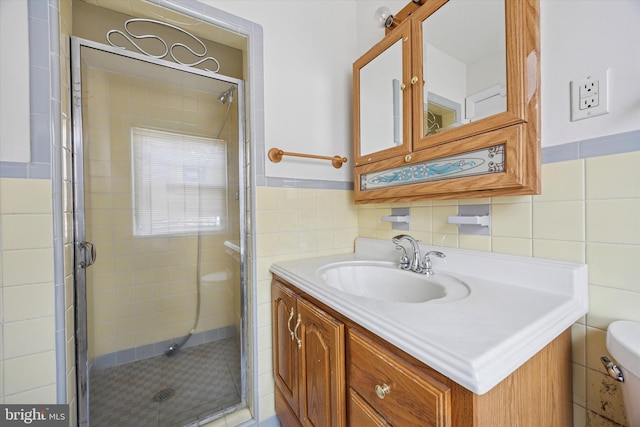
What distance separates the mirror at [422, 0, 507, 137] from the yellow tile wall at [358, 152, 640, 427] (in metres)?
0.29

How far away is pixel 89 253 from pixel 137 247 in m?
0.35

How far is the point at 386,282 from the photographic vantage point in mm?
1062

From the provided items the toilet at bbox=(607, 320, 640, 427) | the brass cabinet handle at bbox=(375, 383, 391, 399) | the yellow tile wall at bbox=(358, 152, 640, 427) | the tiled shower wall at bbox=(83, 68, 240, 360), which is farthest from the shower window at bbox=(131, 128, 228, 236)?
the toilet at bbox=(607, 320, 640, 427)

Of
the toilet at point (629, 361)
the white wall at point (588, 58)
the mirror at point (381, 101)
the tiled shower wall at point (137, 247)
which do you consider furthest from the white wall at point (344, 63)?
the toilet at point (629, 361)

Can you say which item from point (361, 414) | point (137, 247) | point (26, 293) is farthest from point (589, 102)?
point (137, 247)

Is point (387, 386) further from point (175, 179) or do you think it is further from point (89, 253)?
point (175, 179)

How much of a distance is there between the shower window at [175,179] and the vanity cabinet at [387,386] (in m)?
0.79

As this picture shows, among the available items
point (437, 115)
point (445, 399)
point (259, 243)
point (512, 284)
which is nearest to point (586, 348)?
point (512, 284)

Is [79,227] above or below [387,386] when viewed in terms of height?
above

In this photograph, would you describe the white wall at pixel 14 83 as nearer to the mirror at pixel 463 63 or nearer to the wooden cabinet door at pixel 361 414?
the wooden cabinet door at pixel 361 414

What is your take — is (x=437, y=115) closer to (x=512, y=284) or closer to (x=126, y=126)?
(x=512, y=284)

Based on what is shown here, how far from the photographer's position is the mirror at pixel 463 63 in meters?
0.74

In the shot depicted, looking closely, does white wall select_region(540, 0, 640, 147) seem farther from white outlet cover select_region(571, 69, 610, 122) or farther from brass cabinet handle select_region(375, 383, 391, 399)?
brass cabinet handle select_region(375, 383, 391, 399)

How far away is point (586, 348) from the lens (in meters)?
0.67
